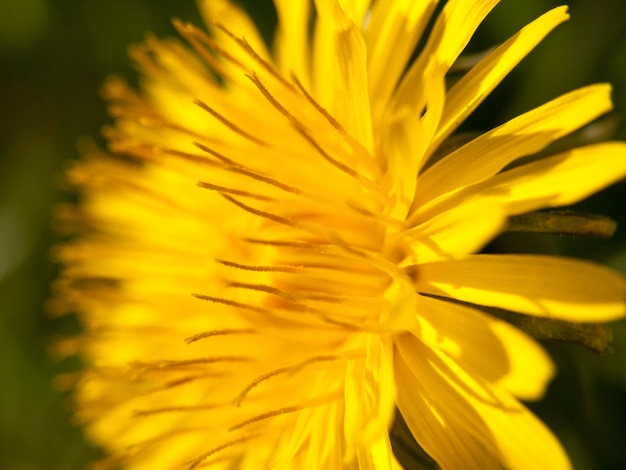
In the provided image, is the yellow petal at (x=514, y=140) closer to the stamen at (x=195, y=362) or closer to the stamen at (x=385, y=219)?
the stamen at (x=385, y=219)

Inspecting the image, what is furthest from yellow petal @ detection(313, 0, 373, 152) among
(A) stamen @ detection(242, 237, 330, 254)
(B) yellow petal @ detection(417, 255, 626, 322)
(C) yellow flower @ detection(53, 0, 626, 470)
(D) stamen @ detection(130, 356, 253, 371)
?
(D) stamen @ detection(130, 356, 253, 371)

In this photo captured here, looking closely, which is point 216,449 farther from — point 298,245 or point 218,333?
point 298,245

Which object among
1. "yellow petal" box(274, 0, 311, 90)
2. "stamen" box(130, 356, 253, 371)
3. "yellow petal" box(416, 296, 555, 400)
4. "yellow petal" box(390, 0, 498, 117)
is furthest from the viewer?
"yellow petal" box(274, 0, 311, 90)

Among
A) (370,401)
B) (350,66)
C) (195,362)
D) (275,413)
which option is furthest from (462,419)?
(350,66)

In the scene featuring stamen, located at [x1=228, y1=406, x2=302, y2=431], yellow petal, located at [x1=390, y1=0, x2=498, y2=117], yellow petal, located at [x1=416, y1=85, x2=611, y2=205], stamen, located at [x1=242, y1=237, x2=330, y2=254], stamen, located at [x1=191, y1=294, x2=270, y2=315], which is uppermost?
yellow petal, located at [x1=390, y1=0, x2=498, y2=117]

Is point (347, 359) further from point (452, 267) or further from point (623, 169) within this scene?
point (623, 169)

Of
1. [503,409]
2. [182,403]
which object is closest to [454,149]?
[503,409]

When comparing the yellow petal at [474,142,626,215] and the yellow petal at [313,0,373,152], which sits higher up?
the yellow petal at [313,0,373,152]

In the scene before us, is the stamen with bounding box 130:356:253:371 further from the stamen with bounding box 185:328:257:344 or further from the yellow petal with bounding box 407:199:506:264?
the yellow petal with bounding box 407:199:506:264
